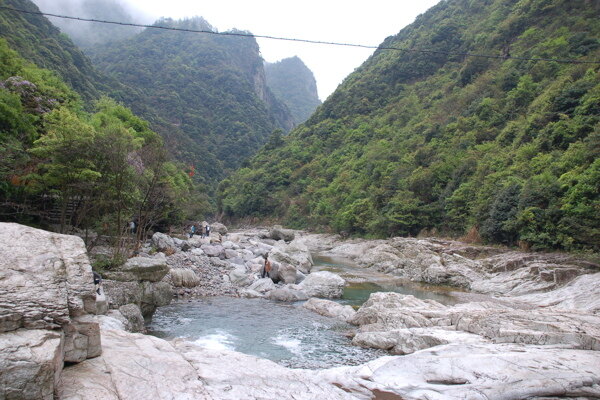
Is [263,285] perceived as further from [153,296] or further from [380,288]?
[380,288]

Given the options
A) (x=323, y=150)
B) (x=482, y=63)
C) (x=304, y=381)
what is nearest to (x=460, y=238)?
(x=304, y=381)

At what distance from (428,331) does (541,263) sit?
11.7 m

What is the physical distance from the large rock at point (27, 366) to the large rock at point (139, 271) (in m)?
7.81

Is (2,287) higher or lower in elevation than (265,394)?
higher

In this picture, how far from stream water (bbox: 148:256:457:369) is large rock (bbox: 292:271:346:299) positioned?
0.77m

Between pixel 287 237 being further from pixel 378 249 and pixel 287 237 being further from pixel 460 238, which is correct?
pixel 460 238

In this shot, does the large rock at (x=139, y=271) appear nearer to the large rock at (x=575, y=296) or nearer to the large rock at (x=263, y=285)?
the large rock at (x=263, y=285)

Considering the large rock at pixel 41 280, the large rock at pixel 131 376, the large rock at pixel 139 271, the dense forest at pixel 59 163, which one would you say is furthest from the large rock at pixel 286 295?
the large rock at pixel 41 280

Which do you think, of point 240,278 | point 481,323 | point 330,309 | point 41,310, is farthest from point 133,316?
point 481,323

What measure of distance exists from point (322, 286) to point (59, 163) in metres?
11.8

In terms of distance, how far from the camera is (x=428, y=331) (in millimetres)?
10047

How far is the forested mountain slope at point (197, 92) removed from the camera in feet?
293

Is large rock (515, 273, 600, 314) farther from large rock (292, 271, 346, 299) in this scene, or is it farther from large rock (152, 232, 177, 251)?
large rock (152, 232, 177, 251)

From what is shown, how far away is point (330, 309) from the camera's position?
14.2 metres
